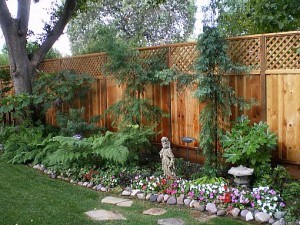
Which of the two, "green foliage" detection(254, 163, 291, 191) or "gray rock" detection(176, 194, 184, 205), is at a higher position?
"green foliage" detection(254, 163, 291, 191)

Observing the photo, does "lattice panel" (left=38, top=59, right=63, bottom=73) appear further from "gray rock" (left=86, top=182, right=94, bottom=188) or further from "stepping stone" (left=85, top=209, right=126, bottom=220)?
"stepping stone" (left=85, top=209, right=126, bottom=220)

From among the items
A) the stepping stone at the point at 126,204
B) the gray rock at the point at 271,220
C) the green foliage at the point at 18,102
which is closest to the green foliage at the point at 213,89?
the stepping stone at the point at 126,204

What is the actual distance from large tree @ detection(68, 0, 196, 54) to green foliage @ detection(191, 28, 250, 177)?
1492cm

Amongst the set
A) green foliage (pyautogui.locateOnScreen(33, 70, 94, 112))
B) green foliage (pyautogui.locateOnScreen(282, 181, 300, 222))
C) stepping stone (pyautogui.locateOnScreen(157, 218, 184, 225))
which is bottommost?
stepping stone (pyautogui.locateOnScreen(157, 218, 184, 225))

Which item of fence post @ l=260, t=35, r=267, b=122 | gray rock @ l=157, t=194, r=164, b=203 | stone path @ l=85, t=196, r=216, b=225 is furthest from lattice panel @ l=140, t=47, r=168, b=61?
stone path @ l=85, t=196, r=216, b=225

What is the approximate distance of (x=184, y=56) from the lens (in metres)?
6.27

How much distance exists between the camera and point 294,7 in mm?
5004

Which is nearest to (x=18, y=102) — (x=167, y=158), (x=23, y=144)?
(x=23, y=144)

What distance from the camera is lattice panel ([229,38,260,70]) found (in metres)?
5.33

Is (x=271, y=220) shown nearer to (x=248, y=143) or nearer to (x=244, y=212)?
(x=244, y=212)

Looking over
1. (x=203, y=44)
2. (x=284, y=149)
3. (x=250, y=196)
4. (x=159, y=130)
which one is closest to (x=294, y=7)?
(x=203, y=44)

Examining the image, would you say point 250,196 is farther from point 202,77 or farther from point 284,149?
point 202,77

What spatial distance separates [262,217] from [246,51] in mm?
2529

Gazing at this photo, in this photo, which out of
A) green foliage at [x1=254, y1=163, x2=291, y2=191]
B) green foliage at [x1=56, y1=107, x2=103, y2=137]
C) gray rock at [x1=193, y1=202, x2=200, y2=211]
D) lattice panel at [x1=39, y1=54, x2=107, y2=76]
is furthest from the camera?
lattice panel at [x1=39, y1=54, x2=107, y2=76]
